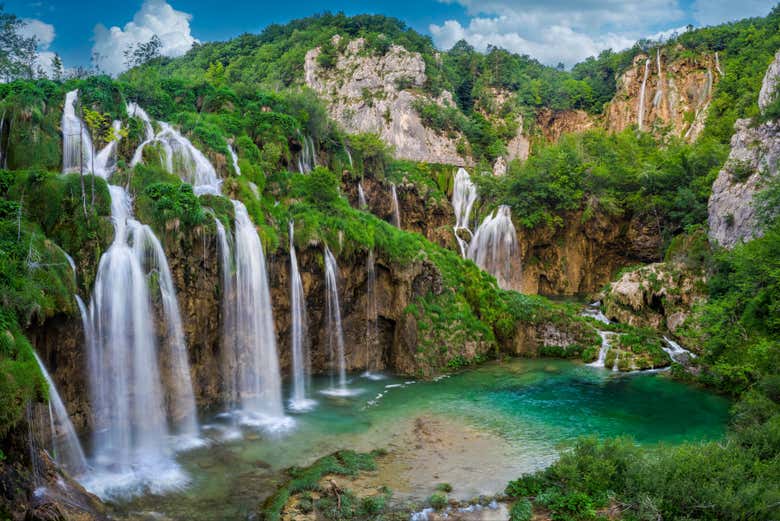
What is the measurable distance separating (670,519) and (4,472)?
1046 cm

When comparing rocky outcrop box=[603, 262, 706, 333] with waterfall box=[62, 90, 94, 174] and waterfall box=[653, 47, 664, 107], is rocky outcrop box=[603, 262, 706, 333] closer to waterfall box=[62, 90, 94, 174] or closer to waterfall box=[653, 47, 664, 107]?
waterfall box=[62, 90, 94, 174]

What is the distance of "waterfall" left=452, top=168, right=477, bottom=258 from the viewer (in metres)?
34.7

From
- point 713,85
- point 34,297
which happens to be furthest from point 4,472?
point 713,85

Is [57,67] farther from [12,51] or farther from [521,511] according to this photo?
[521,511]

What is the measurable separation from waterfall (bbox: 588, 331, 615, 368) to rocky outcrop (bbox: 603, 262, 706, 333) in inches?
77.8

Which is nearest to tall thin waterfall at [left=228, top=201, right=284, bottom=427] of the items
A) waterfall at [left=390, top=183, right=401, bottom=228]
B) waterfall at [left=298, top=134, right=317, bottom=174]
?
waterfall at [left=298, top=134, right=317, bottom=174]

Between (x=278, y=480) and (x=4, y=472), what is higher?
(x=4, y=472)

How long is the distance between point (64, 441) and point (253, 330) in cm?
618

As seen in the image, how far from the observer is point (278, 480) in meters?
11.2

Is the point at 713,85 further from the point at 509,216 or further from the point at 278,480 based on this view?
the point at 278,480

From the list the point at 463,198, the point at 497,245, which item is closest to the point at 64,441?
the point at 497,245

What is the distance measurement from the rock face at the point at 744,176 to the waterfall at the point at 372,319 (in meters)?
14.0

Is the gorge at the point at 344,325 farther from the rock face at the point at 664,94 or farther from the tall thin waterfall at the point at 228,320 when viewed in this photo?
the rock face at the point at 664,94

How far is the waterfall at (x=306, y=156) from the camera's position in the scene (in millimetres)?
25172
